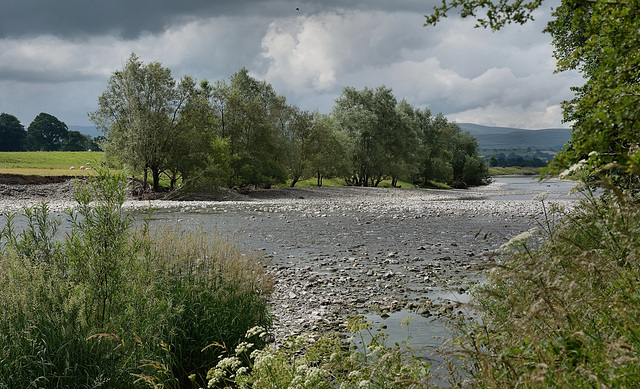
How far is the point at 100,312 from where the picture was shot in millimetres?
5965

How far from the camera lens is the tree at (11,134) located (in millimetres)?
115000

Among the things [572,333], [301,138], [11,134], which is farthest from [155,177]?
[11,134]

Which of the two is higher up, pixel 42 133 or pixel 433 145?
pixel 42 133

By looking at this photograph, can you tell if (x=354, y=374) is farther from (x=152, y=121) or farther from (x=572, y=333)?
(x=152, y=121)

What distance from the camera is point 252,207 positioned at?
36.3 m

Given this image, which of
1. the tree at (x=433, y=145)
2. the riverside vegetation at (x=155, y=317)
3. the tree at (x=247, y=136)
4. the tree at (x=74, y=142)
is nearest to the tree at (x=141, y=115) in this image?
the tree at (x=247, y=136)

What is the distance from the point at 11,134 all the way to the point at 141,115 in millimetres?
95967

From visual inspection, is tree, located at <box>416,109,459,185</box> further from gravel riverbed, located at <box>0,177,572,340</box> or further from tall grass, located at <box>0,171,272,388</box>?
tall grass, located at <box>0,171,272,388</box>

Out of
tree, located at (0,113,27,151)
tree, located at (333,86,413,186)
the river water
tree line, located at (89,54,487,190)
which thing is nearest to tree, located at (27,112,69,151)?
tree, located at (0,113,27,151)

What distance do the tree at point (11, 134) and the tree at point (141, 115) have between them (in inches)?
3581

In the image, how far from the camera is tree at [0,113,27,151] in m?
115

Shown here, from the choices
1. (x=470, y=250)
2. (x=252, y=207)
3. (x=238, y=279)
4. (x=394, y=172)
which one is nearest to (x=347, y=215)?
(x=252, y=207)

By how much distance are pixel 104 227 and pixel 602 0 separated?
6.32m

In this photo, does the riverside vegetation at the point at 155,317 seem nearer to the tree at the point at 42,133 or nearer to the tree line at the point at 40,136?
the tree line at the point at 40,136
